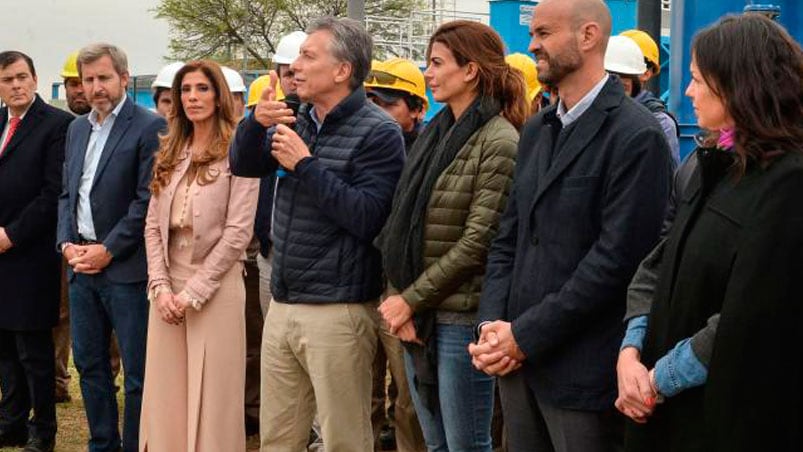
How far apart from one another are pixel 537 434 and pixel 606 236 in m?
0.76

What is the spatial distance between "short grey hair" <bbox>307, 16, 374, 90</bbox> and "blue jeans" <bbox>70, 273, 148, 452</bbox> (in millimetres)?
1937

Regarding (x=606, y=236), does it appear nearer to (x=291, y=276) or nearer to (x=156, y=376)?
(x=291, y=276)

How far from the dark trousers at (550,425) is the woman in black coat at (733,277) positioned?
37 centimetres

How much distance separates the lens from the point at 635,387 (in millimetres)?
3586

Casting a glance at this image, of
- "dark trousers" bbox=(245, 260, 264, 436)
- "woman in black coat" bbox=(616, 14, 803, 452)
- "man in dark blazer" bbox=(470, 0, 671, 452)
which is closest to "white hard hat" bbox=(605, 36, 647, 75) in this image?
"man in dark blazer" bbox=(470, 0, 671, 452)

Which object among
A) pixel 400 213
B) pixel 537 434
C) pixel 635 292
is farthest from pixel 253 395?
pixel 635 292

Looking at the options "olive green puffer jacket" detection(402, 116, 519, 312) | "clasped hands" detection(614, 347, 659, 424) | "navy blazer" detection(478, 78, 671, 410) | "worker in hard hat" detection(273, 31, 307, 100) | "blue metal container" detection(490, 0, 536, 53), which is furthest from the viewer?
"blue metal container" detection(490, 0, 536, 53)

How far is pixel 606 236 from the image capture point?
13.1 ft

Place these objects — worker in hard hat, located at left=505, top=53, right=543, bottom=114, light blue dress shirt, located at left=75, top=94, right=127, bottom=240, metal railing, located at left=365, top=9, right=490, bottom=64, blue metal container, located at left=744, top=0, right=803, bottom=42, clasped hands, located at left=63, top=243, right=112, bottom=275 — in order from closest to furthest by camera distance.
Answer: blue metal container, located at left=744, top=0, right=803, bottom=42 → clasped hands, located at left=63, top=243, right=112, bottom=275 → light blue dress shirt, located at left=75, top=94, right=127, bottom=240 → worker in hard hat, located at left=505, top=53, right=543, bottom=114 → metal railing, located at left=365, top=9, right=490, bottom=64

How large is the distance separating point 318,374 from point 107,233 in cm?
191

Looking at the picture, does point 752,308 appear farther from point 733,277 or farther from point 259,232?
point 259,232

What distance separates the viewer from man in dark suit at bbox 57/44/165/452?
662 cm

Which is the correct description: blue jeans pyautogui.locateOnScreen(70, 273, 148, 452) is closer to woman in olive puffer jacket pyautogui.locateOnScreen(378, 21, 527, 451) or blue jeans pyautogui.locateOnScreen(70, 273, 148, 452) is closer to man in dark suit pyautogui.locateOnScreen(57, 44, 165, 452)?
man in dark suit pyautogui.locateOnScreen(57, 44, 165, 452)

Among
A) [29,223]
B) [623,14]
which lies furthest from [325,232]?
[623,14]
